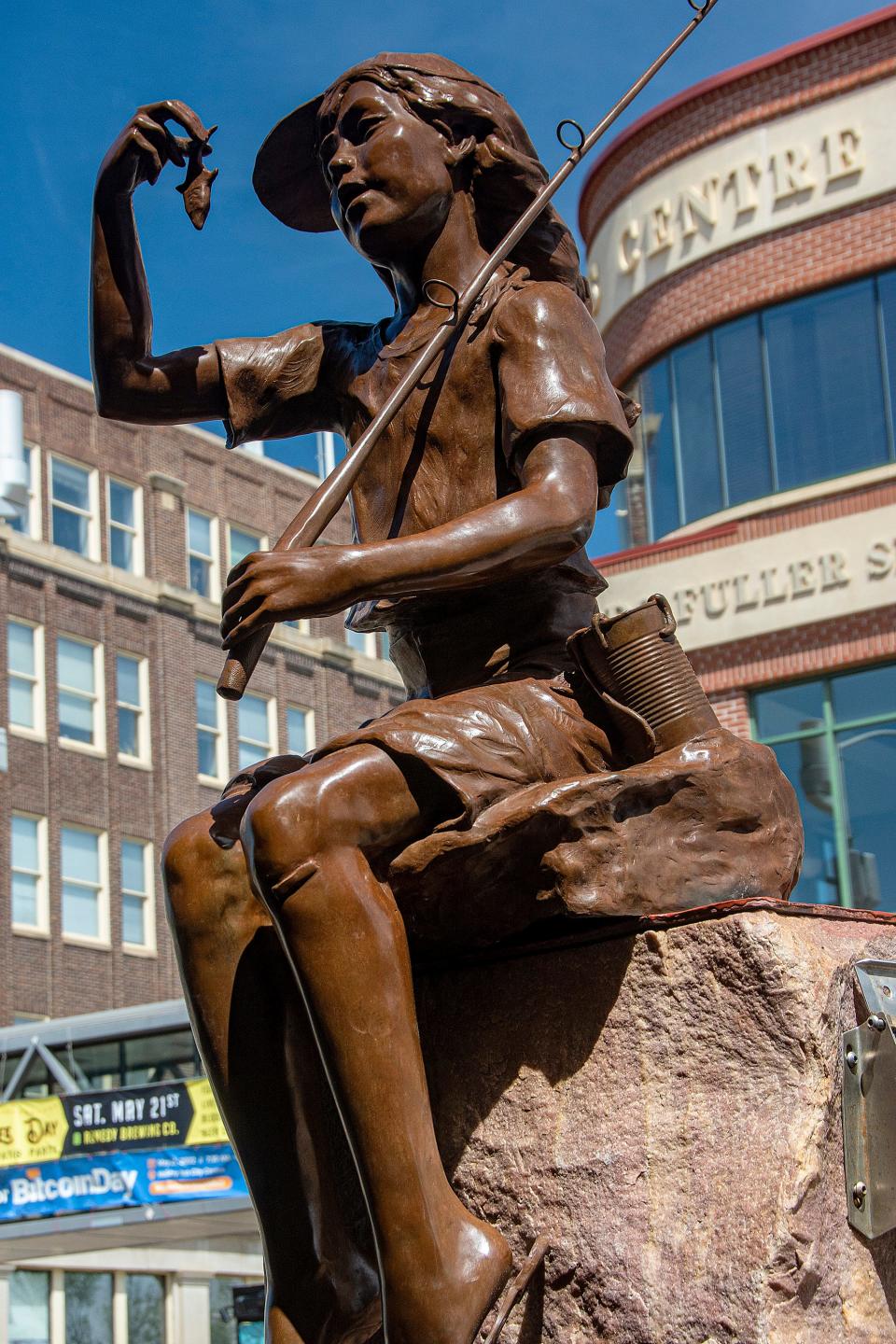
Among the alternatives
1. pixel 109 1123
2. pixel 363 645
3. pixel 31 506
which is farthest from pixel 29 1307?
pixel 363 645

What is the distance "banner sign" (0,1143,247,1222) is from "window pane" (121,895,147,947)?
1236cm

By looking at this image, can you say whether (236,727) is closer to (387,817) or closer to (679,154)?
(679,154)

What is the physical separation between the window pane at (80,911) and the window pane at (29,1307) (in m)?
6.68

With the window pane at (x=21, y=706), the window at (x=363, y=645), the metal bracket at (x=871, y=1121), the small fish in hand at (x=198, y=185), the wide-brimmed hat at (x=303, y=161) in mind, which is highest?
the window at (x=363, y=645)

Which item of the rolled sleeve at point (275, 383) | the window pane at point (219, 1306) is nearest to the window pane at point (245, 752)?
the window pane at point (219, 1306)

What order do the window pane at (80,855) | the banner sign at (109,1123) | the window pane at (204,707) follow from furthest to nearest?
1. the window pane at (204,707)
2. the window pane at (80,855)
3. the banner sign at (109,1123)

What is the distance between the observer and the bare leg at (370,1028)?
3039 mm

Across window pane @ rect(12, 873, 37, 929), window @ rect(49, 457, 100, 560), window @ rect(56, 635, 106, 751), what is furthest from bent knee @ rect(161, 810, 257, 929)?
window @ rect(49, 457, 100, 560)

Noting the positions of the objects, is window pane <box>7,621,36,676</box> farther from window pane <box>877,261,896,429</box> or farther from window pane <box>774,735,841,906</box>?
window pane <box>877,261,896,429</box>

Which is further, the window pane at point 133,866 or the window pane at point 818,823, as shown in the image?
the window pane at point 133,866

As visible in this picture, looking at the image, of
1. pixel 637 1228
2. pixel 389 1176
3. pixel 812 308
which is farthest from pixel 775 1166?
pixel 812 308

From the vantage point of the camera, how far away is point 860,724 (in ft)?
64.6

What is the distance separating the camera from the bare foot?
9.81 ft

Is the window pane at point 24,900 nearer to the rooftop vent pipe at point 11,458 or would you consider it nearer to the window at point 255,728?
the rooftop vent pipe at point 11,458
